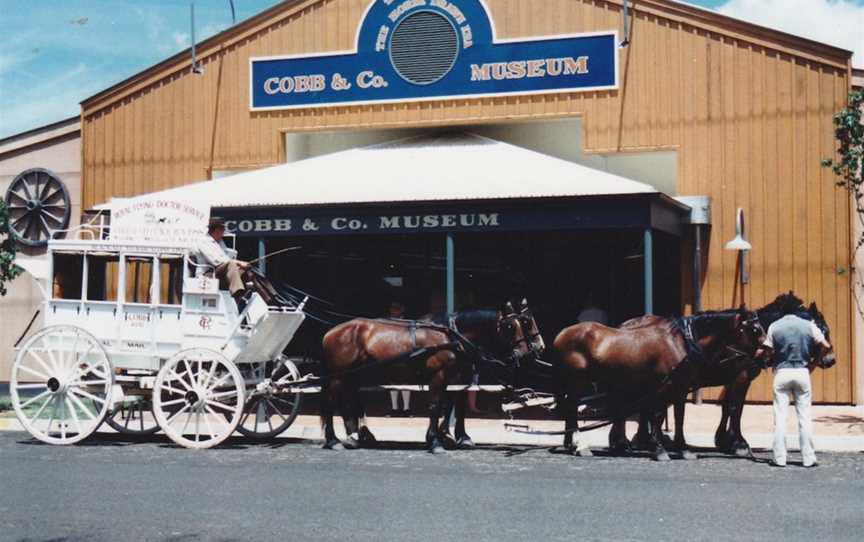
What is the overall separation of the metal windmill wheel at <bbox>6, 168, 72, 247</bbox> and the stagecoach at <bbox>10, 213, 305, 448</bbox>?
364 inches

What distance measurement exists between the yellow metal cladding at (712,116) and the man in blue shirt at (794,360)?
5984 mm

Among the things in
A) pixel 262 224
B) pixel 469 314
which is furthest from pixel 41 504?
pixel 262 224

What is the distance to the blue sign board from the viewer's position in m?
18.7

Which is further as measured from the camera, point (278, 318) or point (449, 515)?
point (278, 318)

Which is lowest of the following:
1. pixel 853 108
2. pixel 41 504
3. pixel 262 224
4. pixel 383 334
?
pixel 41 504

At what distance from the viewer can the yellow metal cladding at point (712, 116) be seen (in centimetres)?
1733

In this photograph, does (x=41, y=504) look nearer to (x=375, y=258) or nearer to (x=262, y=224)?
(x=262, y=224)

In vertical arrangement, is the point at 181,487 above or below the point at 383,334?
below

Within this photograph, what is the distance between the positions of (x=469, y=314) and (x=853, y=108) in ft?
19.3

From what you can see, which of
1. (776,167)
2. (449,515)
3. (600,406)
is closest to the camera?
(449,515)

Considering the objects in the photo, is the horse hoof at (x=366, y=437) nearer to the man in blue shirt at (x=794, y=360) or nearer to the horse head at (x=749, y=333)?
the horse head at (x=749, y=333)

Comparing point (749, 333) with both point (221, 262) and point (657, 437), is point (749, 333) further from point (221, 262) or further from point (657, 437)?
point (221, 262)

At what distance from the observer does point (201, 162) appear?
20.8m

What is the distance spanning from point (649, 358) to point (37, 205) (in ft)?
47.4
